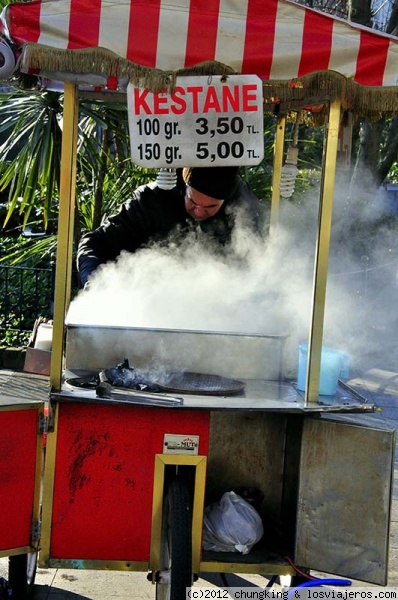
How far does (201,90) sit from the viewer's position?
3.07 m

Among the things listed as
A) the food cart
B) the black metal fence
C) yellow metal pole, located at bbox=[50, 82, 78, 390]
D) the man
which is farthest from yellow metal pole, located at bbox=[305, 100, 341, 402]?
the black metal fence

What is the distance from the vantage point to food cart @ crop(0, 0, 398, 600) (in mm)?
2861

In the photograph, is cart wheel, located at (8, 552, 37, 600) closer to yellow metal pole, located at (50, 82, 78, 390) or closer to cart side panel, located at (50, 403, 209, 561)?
cart side panel, located at (50, 403, 209, 561)

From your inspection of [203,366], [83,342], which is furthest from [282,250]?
[83,342]

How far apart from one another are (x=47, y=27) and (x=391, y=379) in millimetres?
6697

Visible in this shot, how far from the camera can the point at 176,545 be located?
2881 millimetres

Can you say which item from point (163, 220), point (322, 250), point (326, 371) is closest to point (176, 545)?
point (326, 371)

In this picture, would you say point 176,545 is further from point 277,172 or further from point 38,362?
point 277,172

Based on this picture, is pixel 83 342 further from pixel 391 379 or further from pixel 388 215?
pixel 388 215

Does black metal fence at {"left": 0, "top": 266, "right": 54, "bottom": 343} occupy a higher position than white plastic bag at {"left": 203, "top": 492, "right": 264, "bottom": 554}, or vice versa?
black metal fence at {"left": 0, "top": 266, "right": 54, "bottom": 343}

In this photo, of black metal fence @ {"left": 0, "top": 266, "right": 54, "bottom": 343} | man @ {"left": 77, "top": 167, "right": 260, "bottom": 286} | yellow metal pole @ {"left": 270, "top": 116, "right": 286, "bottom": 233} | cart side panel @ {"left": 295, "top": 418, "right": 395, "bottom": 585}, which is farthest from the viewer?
black metal fence @ {"left": 0, "top": 266, "right": 54, "bottom": 343}

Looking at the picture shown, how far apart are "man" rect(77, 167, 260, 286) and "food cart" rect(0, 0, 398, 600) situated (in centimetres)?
146

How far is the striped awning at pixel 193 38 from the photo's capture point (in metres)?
2.81

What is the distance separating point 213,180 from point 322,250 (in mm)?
1239
